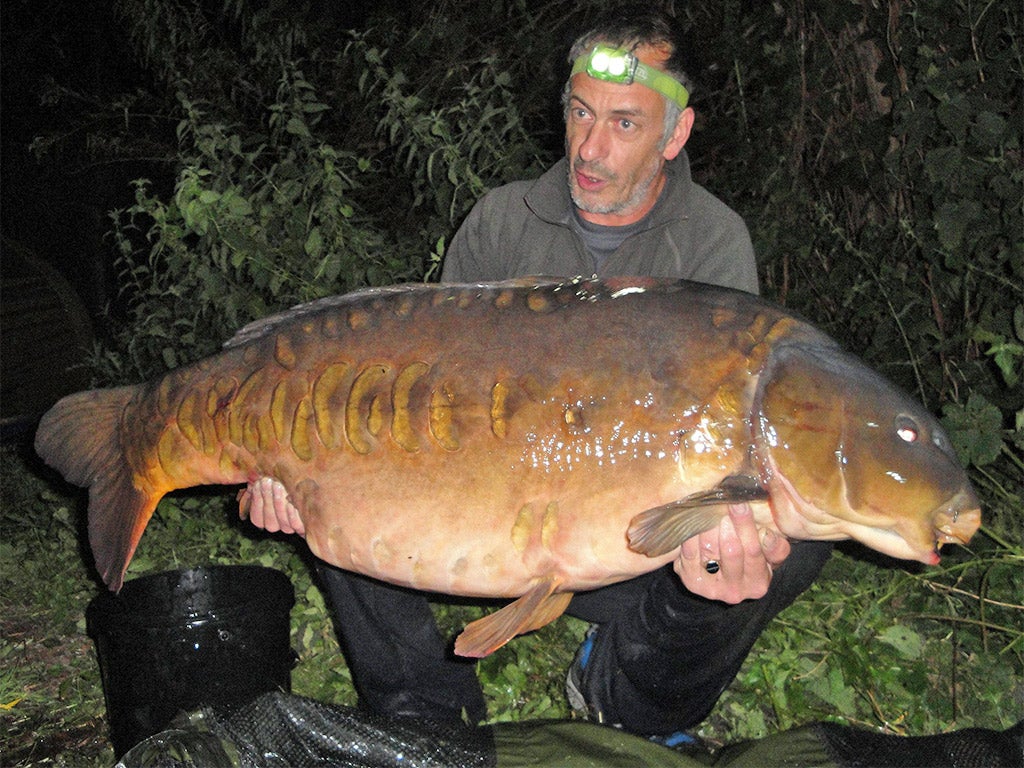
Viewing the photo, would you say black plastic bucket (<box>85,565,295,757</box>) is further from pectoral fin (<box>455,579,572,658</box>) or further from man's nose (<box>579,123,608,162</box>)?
man's nose (<box>579,123,608,162</box>)

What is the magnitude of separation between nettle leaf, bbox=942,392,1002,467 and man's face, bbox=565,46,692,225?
3.38 ft

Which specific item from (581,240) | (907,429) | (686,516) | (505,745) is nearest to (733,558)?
(686,516)

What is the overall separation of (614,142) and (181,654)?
1.41m

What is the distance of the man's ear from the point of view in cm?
237

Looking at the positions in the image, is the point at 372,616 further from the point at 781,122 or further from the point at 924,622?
the point at 781,122

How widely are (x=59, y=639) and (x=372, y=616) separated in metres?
1.21

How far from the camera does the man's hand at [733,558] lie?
170 centimetres

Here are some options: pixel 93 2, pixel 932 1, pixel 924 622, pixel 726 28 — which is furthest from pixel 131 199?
pixel 924 622

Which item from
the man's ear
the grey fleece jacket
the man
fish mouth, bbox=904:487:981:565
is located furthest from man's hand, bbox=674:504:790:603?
the man's ear

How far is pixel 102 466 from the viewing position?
78.0 inches

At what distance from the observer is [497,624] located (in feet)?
5.64

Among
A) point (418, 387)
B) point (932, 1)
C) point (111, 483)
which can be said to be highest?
point (932, 1)

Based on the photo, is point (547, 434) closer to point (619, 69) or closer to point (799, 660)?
point (619, 69)

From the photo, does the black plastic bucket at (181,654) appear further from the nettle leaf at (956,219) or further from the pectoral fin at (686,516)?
the nettle leaf at (956,219)
